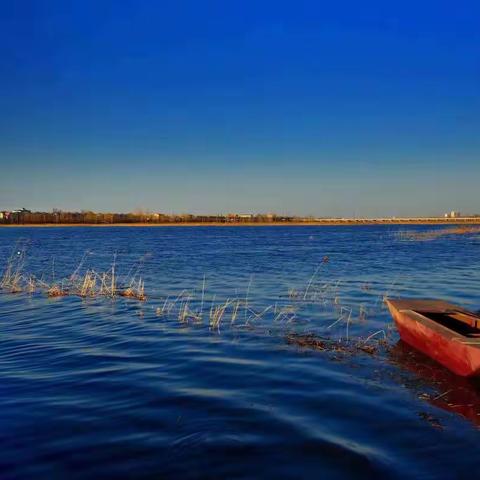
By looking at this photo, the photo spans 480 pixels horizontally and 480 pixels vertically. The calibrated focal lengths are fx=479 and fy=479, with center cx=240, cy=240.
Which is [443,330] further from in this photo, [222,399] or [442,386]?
[222,399]

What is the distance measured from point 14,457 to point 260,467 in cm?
351

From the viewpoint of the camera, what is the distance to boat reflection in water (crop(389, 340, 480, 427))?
8812mm

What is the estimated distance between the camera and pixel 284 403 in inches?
358

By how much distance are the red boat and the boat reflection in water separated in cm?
18

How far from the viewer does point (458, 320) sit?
13.6m

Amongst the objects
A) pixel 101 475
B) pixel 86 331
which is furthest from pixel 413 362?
pixel 86 331

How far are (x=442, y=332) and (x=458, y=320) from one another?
3001mm

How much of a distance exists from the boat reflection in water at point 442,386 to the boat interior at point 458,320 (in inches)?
63.2

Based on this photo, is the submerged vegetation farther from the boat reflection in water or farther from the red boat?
the boat reflection in water

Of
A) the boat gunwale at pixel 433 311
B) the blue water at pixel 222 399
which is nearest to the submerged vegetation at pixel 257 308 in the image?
the blue water at pixel 222 399

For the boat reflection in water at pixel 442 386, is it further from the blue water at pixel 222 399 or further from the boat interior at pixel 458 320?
the boat interior at pixel 458 320

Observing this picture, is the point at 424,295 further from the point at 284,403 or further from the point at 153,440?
the point at 153,440

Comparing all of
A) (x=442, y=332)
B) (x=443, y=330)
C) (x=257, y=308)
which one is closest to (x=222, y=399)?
(x=442, y=332)

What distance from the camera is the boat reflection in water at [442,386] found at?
8.81 m
